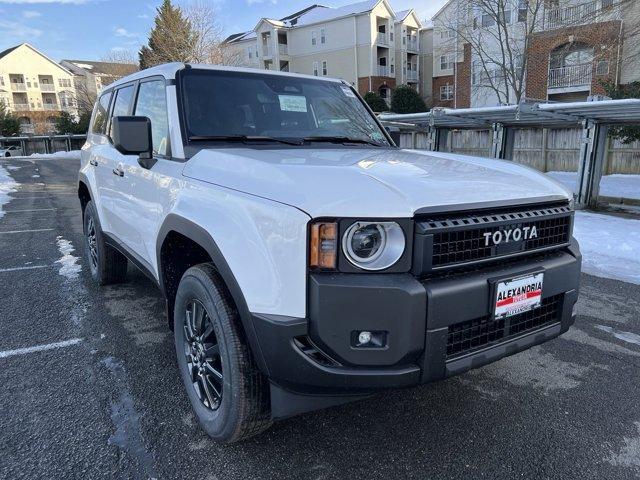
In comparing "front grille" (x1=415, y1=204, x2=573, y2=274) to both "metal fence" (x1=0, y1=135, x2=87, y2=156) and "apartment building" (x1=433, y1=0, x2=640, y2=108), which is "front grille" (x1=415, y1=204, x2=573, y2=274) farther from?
"metal fence" (x1=0, y1=135, x2=87, y2=156)

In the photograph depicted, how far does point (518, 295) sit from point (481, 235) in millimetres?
337

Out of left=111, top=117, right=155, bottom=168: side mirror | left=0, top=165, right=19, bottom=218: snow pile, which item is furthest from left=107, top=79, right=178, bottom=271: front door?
left=0, top=165, right=19, bottom=218: snow pile

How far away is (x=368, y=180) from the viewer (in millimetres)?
2031

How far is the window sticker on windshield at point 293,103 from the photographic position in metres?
3.52

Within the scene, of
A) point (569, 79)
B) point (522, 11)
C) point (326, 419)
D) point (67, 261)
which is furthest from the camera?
point (569, 79)

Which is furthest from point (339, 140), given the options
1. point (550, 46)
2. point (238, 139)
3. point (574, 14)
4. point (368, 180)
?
point (550, 46)

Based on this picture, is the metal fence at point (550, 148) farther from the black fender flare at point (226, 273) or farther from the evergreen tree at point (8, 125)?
the evergreen tree at point (8, 125)

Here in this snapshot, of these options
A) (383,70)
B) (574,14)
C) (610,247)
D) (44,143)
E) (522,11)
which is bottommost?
(44,143)

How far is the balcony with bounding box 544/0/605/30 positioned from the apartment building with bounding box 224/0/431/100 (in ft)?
75.2

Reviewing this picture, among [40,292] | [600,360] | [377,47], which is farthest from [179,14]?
[600,360]

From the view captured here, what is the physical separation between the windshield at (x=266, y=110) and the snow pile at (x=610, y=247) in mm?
3717

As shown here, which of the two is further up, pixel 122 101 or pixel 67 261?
pixel 122 101

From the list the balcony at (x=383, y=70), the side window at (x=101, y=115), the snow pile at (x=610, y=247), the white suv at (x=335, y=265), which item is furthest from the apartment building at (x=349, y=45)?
the white suv at (x=335, y=265)

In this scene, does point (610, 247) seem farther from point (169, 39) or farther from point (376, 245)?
point (169, 39)
